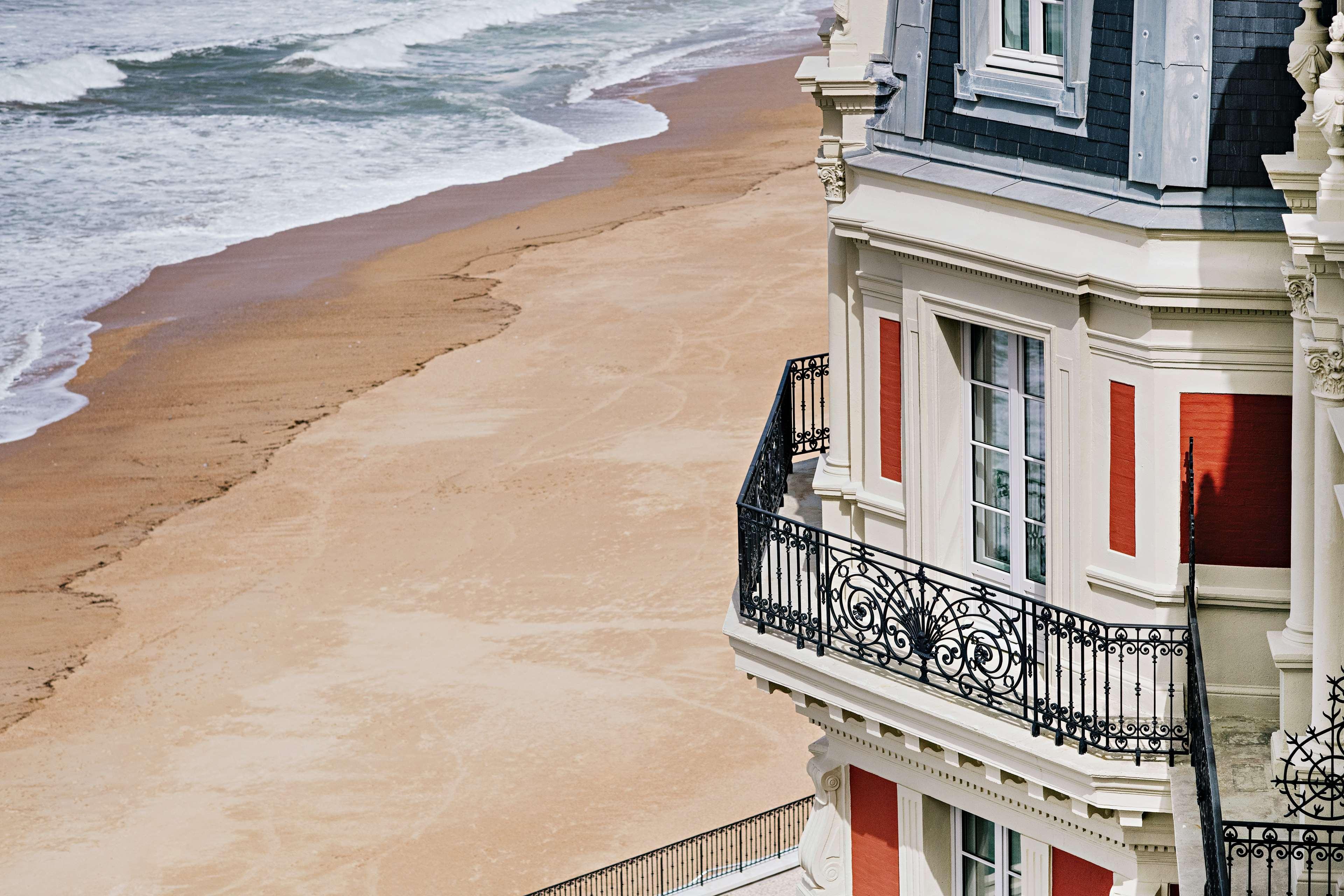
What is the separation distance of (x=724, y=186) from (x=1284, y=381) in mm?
57362

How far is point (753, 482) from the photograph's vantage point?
15.6 m

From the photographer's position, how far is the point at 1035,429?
13.4 metres

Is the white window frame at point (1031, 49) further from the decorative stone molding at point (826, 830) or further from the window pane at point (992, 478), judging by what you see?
the decorative stone molding at point (826, 830)

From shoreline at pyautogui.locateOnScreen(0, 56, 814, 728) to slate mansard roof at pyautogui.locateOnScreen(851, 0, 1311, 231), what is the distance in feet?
82.5

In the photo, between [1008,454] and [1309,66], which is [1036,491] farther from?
[1309,66]

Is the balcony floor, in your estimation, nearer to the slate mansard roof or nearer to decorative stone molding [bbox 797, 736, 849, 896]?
decorative stone molding [bbox 797, 736, 849, 896]

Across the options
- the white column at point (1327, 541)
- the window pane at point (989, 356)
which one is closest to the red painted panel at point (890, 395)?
the window pane at point (989, 356)

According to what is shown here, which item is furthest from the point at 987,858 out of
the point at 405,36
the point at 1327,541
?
the point at 405,36

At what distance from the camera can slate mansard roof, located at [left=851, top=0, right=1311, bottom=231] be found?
11.9m

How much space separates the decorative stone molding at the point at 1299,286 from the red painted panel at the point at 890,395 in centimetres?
359

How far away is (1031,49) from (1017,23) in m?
0.22

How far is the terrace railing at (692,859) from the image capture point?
25.1 meters

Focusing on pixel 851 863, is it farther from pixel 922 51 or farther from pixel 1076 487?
pixel 922 51

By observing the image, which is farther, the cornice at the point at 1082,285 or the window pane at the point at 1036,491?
the window pane at the point at 1036,491
